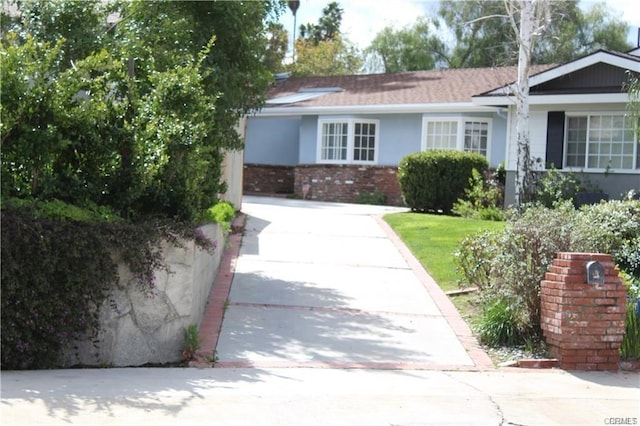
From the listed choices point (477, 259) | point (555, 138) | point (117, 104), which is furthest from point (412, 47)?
point (117, 104)

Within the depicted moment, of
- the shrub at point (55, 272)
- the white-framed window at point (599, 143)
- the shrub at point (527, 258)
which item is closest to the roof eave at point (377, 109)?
the white-framed window at point (599, 143)

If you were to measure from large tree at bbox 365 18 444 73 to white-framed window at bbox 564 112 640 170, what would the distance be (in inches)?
874

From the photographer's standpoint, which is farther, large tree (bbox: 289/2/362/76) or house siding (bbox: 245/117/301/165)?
large tree (bbox: 289/2/362/76)

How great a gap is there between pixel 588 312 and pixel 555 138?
12.2 m

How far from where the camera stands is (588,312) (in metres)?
8.07

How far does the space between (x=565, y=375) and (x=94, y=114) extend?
17.0ft

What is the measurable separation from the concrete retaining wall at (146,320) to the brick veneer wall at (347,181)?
17607 mm

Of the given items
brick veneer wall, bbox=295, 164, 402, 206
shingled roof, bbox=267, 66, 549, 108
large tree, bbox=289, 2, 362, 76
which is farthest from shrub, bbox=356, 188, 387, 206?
large tree, bbox=289, 2, 362, 76

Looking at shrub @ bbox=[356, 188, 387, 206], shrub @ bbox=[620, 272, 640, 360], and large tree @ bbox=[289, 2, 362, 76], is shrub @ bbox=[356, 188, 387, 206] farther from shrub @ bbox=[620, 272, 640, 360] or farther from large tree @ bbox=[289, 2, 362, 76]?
large tree @ bbox=[289, 2, 362, 76]

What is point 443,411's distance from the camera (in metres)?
6.22

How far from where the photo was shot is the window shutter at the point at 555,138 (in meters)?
19.4

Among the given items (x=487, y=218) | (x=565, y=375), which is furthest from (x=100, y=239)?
(x=487, y=218)

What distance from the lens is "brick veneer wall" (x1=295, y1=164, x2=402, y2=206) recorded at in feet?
83.5

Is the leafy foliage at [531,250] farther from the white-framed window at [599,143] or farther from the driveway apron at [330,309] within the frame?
the white-framed window at [599,143]
